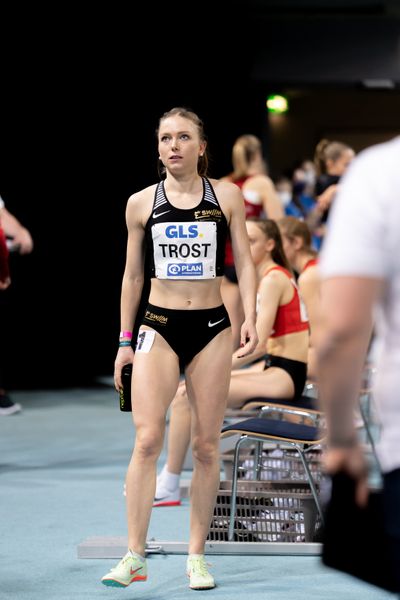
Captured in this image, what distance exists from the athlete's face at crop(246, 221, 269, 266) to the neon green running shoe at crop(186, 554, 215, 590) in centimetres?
210

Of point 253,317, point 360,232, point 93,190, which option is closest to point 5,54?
point 93,190

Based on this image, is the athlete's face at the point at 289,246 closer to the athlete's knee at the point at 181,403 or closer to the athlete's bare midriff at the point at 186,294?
the athlete's knee at the point at 181,403

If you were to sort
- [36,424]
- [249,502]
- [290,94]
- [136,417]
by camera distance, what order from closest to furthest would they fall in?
1. [136,417]
2. [249,502]
3. [36,424]
4. [290,94]

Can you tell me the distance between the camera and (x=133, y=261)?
144 inches

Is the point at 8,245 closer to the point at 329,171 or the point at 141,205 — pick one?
the point at 329,171

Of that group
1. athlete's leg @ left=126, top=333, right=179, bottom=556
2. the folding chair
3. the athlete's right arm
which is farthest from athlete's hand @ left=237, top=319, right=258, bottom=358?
the folding chair

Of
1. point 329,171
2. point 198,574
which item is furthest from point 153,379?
point 329,171

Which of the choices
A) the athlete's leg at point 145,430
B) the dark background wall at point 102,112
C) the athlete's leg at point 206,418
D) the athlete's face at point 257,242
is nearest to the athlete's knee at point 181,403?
the athlete's face at point 257,242

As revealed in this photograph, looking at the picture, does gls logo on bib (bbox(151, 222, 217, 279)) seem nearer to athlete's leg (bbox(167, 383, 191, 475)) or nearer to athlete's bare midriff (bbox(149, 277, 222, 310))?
athlete's bare midriff (bbox(149, 277, 222, 310))

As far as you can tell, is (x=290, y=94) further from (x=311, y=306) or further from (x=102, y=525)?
(x=102, y=525)

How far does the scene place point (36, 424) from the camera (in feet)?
23.7

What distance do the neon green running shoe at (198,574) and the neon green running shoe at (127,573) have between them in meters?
0.19

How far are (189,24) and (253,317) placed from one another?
7.32 metres

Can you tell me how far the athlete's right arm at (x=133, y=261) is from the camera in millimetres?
3623
